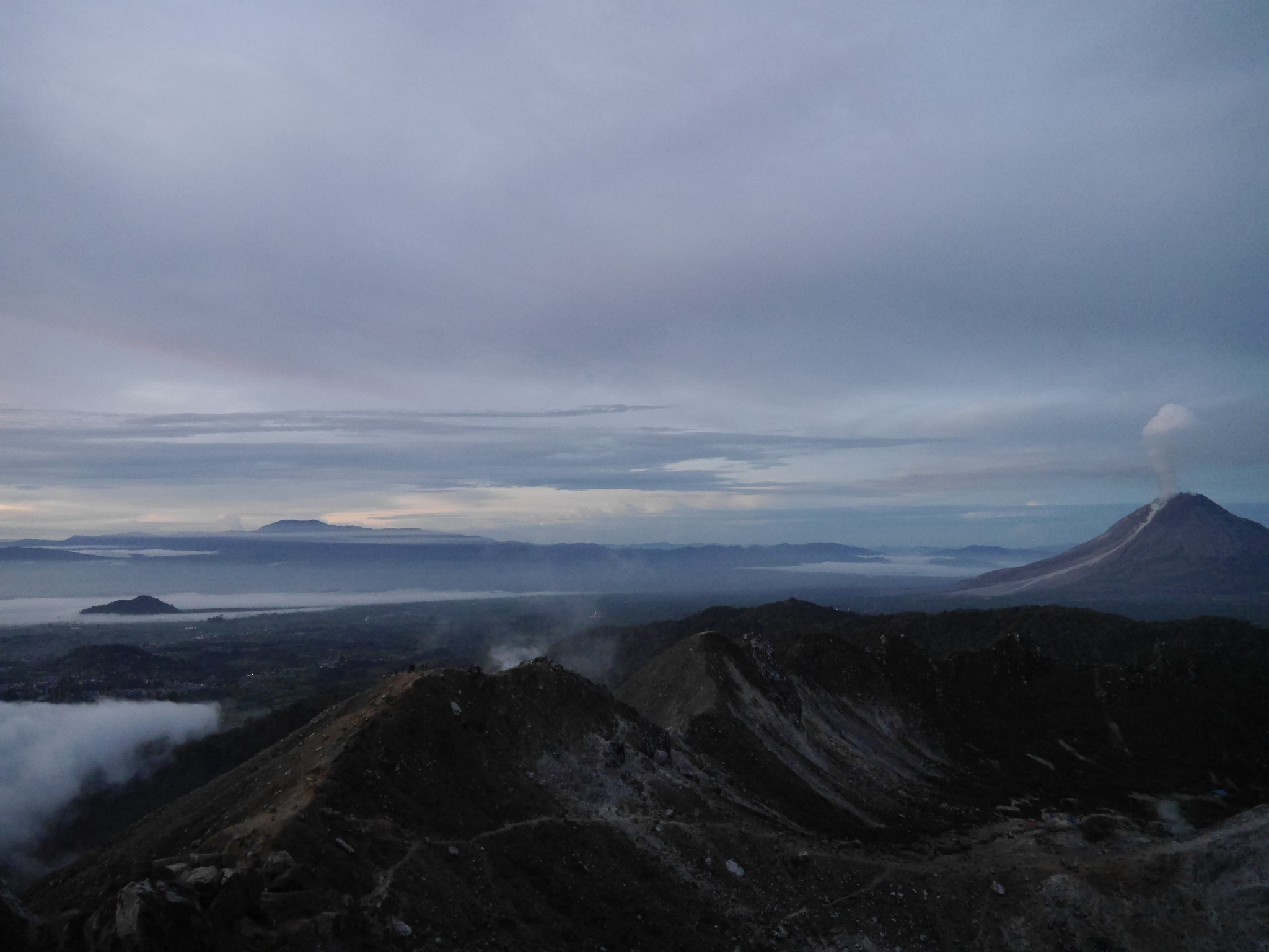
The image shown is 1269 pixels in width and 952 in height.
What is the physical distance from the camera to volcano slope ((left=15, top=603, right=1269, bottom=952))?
2342 centimetres

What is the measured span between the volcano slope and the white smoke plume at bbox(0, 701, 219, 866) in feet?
166

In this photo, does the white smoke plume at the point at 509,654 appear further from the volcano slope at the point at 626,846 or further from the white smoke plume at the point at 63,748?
the volcano slope at the point at 626,846

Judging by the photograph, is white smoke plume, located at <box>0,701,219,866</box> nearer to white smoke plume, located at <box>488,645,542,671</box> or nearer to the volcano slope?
the volcano slope

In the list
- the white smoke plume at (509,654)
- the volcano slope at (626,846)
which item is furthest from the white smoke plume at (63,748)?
the white smoke plume at (509,654)

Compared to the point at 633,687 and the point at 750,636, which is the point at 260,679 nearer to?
the point at 633,687

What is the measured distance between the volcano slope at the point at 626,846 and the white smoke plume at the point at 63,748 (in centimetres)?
5048

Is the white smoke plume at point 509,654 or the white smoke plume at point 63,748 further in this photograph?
the white smoke plume at point 509,654

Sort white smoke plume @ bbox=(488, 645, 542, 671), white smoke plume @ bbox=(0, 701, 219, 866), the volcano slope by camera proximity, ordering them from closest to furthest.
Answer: the volcano slope < white smoke plume @ bbox=(0, 701, 219, 866) < white smoke plume @ bbox=(488, 645, 542, 671)

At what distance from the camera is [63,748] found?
8731 centimetres

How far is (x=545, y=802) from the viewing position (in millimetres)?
35344

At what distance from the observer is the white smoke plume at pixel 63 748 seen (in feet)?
243

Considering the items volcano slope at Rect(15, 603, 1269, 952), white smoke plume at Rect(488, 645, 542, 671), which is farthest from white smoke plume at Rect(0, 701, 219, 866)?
white smoke plume at Rect(488, 645, 542, 671)

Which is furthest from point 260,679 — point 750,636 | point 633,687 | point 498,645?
point 750,636

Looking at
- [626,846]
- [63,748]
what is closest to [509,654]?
[63,748]
